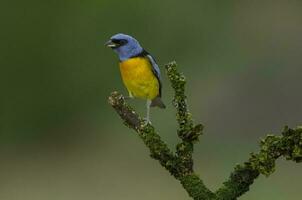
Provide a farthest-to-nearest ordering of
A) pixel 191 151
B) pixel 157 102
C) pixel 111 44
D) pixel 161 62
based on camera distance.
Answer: pixel 161 62 → pixel 157 102 → pixel 111 44 → pixel 191 151

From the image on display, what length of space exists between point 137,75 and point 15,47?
5068mm

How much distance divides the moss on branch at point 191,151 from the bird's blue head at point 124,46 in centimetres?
26

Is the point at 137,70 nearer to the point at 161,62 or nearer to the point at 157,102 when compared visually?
the point at 157,102

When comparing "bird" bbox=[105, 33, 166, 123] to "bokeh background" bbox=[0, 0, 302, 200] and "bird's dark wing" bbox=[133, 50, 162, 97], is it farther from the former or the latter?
"bokeh background" bbox=[0, 0, 302, 200]

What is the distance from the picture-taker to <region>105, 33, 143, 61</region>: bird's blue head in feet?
4.67

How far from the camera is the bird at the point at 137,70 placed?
1461 mm

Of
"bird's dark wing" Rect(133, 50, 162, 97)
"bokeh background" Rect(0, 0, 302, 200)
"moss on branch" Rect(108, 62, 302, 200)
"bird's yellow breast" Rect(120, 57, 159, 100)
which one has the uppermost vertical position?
"bokeh background" Rect(0, 0, 302, 200)

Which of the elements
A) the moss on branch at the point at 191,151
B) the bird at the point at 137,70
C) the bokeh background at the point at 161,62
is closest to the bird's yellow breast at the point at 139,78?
the bird at the point at 137,70

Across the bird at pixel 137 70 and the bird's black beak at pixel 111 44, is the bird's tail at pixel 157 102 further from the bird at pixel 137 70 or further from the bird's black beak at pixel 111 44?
the bird's black beak at pixel 111 44

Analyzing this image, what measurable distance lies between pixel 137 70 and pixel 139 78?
15mm

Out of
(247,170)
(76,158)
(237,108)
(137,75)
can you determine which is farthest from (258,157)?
(76,158)

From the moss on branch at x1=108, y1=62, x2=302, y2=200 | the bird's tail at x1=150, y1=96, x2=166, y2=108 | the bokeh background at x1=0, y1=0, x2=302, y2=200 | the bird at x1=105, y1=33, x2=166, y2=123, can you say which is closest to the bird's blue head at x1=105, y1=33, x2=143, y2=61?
the bird at x1=105, y1=33, x2=166, y2=123

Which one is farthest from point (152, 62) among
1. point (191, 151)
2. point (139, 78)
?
point (191, 151)

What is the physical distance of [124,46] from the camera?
1.46m
